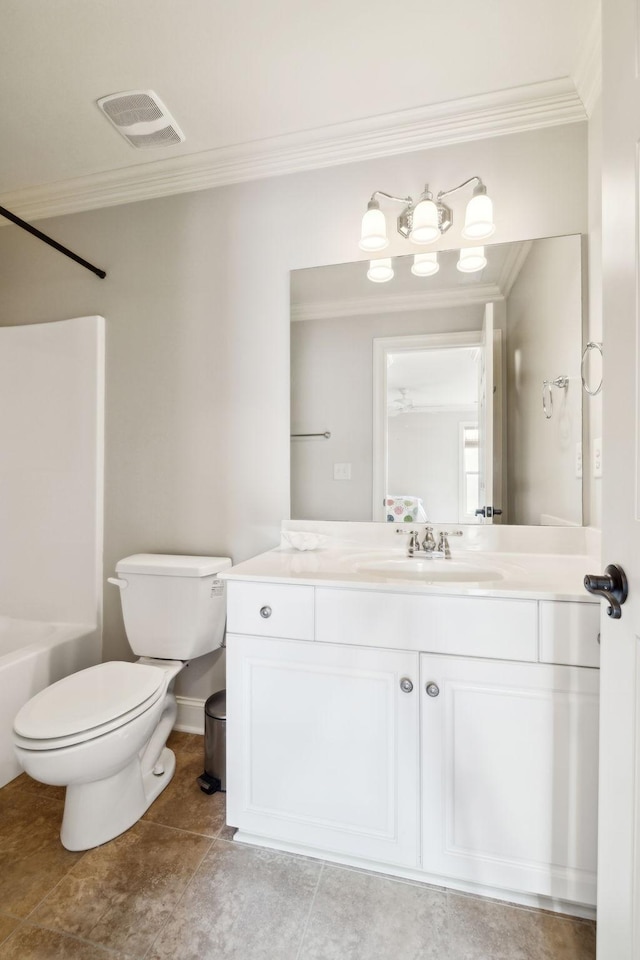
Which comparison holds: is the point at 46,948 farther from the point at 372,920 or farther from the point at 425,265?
the point at 425,265

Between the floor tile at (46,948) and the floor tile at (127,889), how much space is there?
0.02 m

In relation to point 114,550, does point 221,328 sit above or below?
above

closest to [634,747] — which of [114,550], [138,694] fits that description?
[138,694]

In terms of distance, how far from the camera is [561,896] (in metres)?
1.12

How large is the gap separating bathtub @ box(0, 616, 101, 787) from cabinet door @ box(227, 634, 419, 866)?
90cm

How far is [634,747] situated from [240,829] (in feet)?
3.86

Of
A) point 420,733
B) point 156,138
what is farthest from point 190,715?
point 156,138

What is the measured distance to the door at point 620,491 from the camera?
2.45 ft

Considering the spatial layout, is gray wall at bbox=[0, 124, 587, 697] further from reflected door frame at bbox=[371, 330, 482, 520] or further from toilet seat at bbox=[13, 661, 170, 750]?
toilet seat at bbox=[13, 661, 170, 750]

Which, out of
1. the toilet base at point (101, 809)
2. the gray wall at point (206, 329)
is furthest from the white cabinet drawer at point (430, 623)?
the toilet base at point (101, 809)

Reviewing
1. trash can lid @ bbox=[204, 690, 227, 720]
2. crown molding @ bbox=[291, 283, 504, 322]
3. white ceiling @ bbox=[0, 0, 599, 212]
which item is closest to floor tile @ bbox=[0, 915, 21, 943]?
trash can lid @ bbox=[204, 690, 227, 720]

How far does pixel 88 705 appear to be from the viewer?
135 cm

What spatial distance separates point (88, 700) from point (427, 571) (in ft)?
3.71

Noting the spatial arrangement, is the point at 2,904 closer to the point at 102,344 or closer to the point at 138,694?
the point at 138,694
